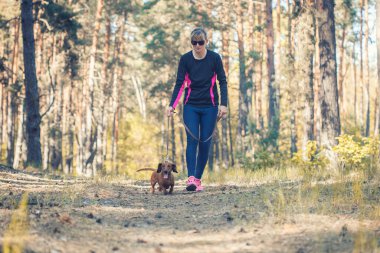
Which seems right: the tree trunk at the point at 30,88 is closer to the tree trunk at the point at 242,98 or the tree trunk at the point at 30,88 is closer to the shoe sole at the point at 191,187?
the shoe sole at the point at 191,187

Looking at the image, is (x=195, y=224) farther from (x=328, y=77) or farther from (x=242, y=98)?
(x=242, y=98)

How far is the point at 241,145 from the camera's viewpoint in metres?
27.2

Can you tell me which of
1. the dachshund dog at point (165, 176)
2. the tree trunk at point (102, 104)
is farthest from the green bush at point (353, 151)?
A: the tree trunk at point (102, 104)

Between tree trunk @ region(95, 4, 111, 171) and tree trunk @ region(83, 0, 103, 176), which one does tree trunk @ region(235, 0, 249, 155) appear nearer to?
tree trunk @ region(95, 4, 111, 171)

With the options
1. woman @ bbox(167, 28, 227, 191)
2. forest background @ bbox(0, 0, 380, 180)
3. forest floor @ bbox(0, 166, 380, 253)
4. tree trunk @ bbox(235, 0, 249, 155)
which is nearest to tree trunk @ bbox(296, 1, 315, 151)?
forest background @ bbox(0, 0, 380, 180)

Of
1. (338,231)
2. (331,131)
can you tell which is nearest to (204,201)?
(338,231)

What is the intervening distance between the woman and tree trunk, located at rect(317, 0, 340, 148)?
506 cm

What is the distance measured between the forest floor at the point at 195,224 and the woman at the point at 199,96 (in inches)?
51.2

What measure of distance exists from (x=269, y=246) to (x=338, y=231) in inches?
32.7

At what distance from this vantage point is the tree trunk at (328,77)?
12.9 metres

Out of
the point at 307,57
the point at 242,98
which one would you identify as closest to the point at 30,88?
the point at 307,57

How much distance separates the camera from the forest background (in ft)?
42.9

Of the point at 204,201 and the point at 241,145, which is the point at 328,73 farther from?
the point at 241,145

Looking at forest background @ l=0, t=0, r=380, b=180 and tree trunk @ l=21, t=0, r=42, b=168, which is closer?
forest background @ l=0, t=0, r=380, b=180
